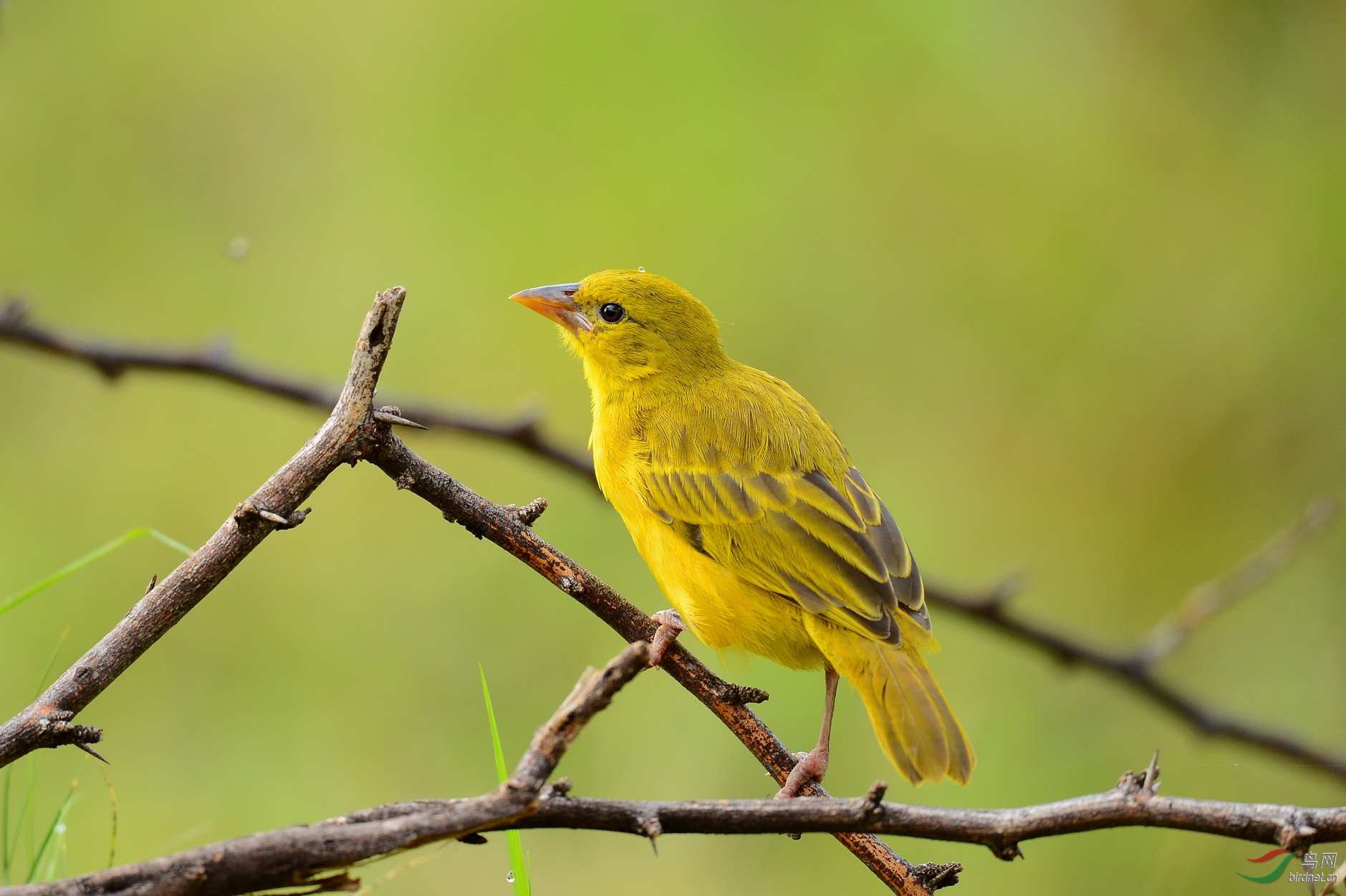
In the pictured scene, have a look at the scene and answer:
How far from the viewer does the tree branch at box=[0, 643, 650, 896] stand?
1.31 meters

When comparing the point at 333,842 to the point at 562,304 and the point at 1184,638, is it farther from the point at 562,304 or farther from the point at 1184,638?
the point at 1184,638

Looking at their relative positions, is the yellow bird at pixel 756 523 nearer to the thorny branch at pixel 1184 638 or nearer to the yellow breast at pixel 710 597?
the yellow breast at pixel 710 597

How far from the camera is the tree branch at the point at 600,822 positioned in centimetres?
132

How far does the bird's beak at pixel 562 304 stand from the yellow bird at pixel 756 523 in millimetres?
84

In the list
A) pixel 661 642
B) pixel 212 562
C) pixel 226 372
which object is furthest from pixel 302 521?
pixel 226 372

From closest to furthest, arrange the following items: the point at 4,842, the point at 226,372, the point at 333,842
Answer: the point at 333,842, the point at 4,842, the point at 226,372

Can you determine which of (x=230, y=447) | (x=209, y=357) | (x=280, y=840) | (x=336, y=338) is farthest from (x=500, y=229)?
(x=280, y=840)

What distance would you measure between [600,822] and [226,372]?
6.74 feet

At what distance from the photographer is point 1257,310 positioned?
5160 mm

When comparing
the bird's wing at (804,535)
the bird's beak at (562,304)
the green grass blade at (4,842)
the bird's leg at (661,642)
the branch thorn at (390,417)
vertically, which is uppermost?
the bird's beak at (562,304)

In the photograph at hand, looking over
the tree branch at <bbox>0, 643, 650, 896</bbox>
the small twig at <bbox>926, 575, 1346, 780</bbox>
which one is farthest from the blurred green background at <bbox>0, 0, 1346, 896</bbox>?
the tree branch at <bbox>0, 643, 650, 896</bbox>

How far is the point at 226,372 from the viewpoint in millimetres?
3037

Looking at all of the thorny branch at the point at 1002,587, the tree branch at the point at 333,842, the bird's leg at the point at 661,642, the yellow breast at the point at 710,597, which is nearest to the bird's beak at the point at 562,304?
the thorny branch at the point at 1002,587

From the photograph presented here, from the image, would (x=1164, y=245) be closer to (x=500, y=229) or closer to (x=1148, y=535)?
(x=1148, y=535)
